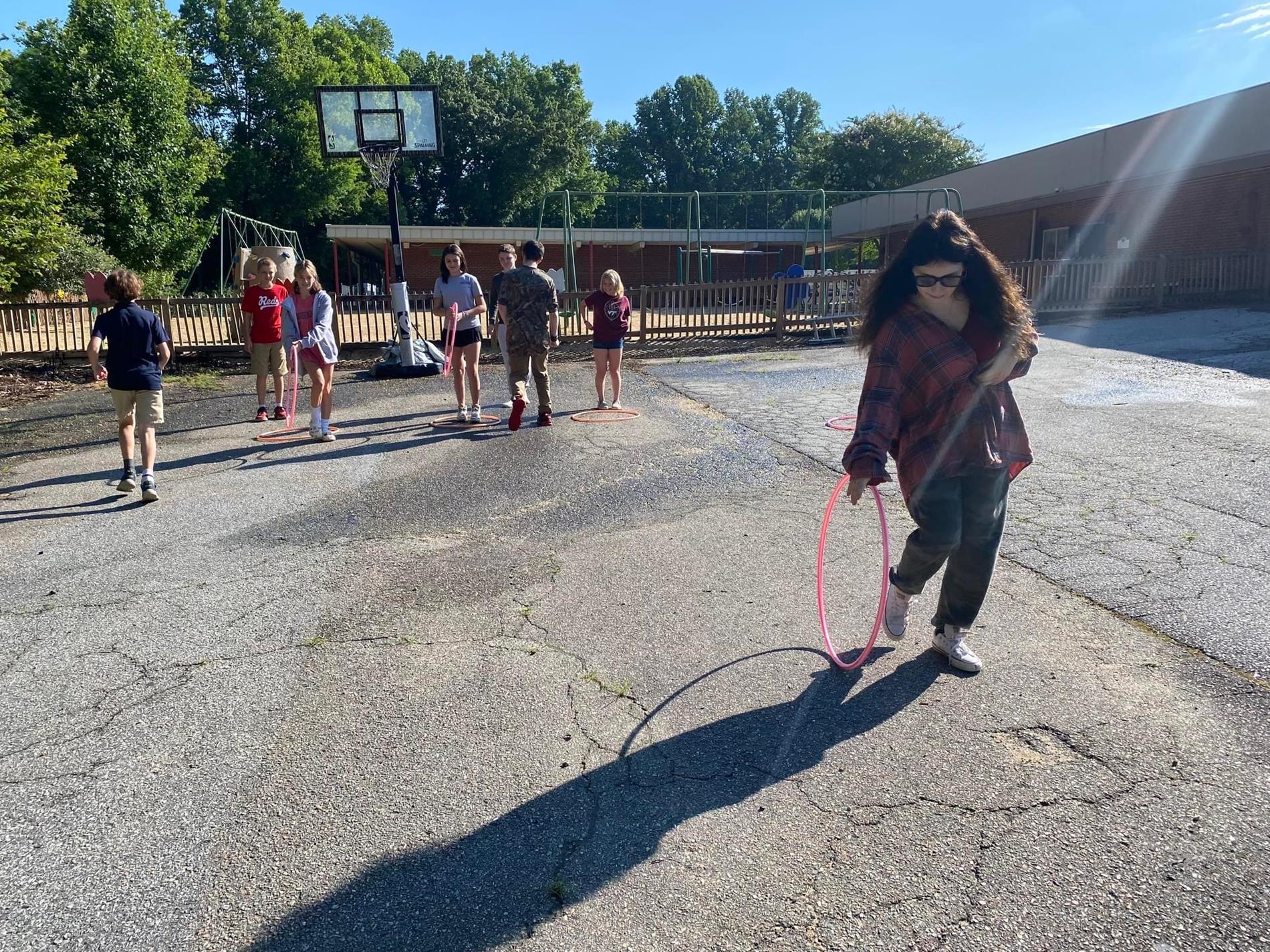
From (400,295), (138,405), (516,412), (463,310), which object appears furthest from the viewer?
(400,295)

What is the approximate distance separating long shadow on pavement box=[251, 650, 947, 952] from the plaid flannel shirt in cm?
97

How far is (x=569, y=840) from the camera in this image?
268 cm

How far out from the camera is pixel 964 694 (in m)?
3.54

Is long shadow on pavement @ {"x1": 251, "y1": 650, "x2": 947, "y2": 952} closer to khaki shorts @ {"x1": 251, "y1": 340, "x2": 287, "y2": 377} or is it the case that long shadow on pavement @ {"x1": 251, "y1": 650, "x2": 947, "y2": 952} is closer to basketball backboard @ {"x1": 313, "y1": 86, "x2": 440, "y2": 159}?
khaki shorts @ {"x1": 251, "y1": 340, "x2": 287, "y2": 377}

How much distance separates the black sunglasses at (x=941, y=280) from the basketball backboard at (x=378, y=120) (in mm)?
11816

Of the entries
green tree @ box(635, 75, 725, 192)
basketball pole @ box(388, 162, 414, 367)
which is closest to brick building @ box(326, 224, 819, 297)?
basketball pole @ box(388, 162, 414, 367)

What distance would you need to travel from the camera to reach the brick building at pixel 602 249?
Answer: 34.2 m

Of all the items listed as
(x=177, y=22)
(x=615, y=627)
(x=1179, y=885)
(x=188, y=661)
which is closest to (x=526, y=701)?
(x=615, y=627)

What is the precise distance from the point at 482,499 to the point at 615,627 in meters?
2.70

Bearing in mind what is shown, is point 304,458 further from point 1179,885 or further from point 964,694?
point 1179,885

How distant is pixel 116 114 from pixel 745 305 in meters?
18.6

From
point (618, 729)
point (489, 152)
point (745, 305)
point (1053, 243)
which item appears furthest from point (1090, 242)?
point (489, 152)

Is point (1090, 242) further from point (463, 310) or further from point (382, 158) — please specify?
point (463, 310)

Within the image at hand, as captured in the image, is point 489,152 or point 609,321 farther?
point 489,152
